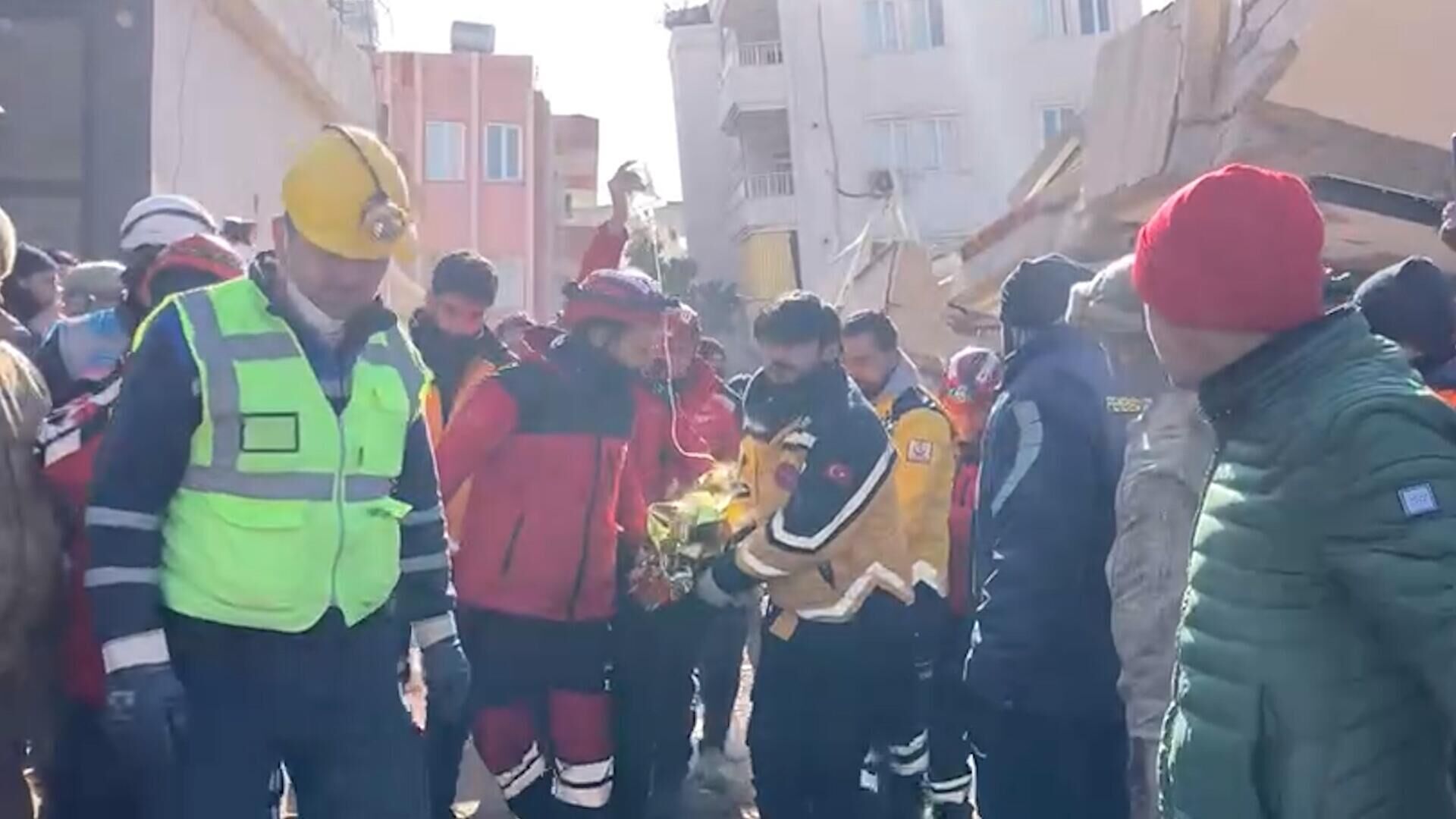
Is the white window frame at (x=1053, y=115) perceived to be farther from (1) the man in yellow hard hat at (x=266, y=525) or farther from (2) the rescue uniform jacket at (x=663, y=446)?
(1) the man in yellow hard hat at (x=266, y=525)

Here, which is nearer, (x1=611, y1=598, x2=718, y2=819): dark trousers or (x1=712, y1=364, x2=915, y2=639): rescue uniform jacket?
(x1=712, y1=364, x2=915, y2=639): rescue uniform jacket

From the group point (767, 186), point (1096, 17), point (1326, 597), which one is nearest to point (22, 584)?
point (1326, 597)

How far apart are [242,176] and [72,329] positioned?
785 centimetres

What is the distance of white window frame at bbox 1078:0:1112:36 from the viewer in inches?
1248

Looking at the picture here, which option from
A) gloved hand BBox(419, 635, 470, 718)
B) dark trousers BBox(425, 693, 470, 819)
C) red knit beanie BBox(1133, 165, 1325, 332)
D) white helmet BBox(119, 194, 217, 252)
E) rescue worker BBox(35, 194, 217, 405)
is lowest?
dark trousers BBox(425, 693, 470, 819)

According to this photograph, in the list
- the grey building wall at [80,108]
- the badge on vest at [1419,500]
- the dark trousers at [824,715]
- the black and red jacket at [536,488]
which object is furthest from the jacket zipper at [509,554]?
the grey building wall at [80,108]

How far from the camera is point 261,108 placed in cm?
1256

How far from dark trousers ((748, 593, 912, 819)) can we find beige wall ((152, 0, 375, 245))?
15.8ft

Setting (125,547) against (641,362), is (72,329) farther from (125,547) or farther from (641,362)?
(641,362)

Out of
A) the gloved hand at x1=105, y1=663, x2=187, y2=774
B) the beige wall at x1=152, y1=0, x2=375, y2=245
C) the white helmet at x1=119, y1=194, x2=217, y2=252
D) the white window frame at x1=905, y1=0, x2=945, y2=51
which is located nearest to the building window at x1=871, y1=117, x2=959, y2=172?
the white window frame at x1=905, y1=0, x2=945, y2=51

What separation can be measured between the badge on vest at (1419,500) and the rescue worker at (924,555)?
341cm

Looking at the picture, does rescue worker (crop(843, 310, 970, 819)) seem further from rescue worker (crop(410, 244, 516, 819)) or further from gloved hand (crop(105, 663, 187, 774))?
gloved hand (crop(105, 663, 187, 774))

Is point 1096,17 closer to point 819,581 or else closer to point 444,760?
point 819,581

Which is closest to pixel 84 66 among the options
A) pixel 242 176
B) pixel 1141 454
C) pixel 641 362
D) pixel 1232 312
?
pixel 242 176
